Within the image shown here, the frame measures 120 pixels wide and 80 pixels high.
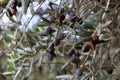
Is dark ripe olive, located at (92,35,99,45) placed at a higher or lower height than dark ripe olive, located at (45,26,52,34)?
lower

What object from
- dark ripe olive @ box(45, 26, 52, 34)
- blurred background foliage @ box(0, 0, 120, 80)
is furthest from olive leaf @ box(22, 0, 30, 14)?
dark ripe olive @ box(45, 26, 52, 34)

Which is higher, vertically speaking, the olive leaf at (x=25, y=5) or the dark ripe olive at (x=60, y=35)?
the olive leaf at (x=25, y=5)

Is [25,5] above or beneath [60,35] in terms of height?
above

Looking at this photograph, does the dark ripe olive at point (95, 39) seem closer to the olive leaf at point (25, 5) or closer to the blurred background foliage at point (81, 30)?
the blurred background foliage at point (81, 30)

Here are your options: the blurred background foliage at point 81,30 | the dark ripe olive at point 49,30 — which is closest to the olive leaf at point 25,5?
the blurred background foliage at point 81,30

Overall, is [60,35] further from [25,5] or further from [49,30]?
[25,5]

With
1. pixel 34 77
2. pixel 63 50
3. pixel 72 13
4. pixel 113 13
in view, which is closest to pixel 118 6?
pixel 113 13

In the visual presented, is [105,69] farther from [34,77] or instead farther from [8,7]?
[34,77]

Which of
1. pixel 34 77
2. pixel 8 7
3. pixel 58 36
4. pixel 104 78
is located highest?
pixel 8 7

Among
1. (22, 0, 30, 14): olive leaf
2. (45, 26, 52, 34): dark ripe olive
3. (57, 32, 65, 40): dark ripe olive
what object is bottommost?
(57, 32, 65, 40): dark ripe olive

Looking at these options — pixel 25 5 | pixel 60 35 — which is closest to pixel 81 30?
pixel 60 35

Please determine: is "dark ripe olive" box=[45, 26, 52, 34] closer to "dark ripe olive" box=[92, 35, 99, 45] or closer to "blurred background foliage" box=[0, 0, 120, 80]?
"blurred background foliage" box=[0, 0, 120, 80]
